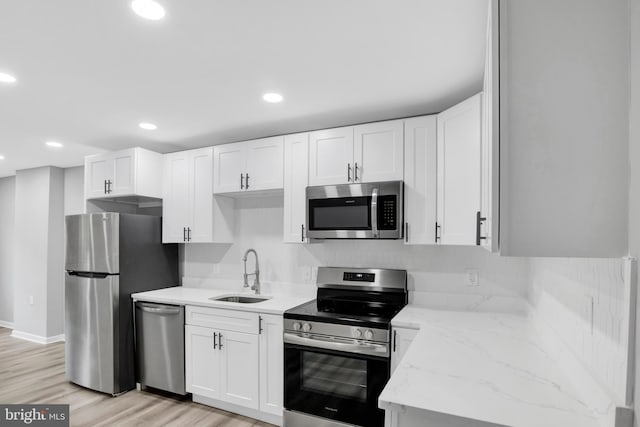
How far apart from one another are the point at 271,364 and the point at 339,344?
64cm

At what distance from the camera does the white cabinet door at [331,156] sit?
281cm

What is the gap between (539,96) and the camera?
0.89 m

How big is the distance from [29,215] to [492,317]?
19.5 feet

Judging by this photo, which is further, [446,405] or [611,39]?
[446,405]

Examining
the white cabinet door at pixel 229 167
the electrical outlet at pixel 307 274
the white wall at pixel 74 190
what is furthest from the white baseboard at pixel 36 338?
the electrical outlet at pixel 307 274

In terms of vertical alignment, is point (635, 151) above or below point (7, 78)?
below

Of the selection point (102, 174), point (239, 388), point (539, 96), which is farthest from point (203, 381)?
point (539, 96)

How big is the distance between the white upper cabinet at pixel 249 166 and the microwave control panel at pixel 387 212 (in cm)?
93

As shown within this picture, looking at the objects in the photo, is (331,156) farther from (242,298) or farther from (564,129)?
(564,129)

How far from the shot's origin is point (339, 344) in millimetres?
2420

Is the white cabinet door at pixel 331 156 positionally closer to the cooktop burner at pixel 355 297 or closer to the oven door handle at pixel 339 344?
the cooktop burner at pixel 355 297

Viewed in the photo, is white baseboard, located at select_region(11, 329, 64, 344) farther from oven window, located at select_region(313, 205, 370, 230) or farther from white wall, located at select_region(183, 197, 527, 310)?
oven window, located at select_region(313, 205, 370, 230)

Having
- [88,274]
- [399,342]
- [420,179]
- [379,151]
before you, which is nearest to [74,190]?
[88,274]

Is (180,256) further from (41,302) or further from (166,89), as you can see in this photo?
(41,302)
